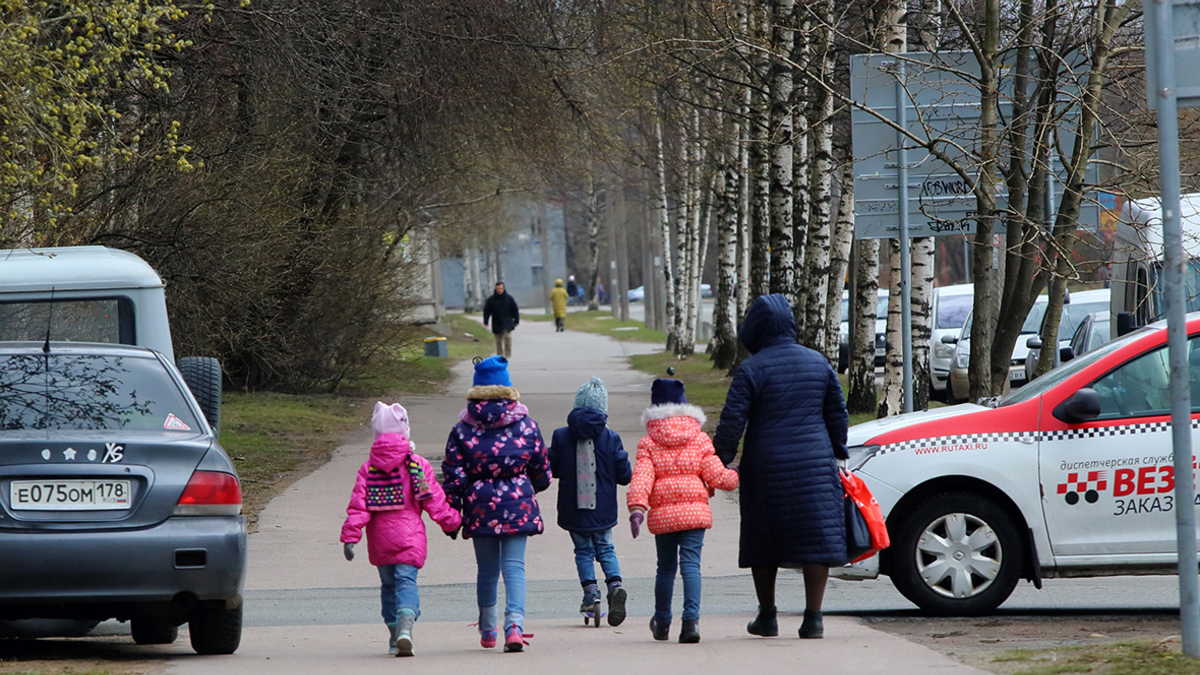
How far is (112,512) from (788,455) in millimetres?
2991

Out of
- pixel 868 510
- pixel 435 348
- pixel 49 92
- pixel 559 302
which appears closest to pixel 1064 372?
pixel 868 510

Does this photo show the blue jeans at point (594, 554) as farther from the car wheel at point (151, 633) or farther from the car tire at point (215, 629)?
the car wheel at point (151, 633)

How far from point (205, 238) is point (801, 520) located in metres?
10.6

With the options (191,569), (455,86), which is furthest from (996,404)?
(455,86)

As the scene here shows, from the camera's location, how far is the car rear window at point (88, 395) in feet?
22.1

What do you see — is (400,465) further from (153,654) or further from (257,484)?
(257,484)

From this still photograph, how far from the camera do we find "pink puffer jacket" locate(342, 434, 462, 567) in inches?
276

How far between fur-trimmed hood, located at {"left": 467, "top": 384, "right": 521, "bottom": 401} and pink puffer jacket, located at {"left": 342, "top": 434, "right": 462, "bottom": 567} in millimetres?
388

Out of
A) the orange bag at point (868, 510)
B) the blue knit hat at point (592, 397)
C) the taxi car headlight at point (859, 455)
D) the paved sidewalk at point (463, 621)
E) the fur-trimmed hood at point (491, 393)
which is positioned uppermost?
the fur-trimmed hood at point (491, 393)

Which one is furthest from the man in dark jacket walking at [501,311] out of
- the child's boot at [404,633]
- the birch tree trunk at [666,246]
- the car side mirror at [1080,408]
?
the child's boot at [404,633]

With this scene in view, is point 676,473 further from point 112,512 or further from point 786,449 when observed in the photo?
point 112,512

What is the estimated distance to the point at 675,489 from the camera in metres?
7.20

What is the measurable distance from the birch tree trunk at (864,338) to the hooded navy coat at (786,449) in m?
12.1

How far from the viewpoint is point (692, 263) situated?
39.6 metres
